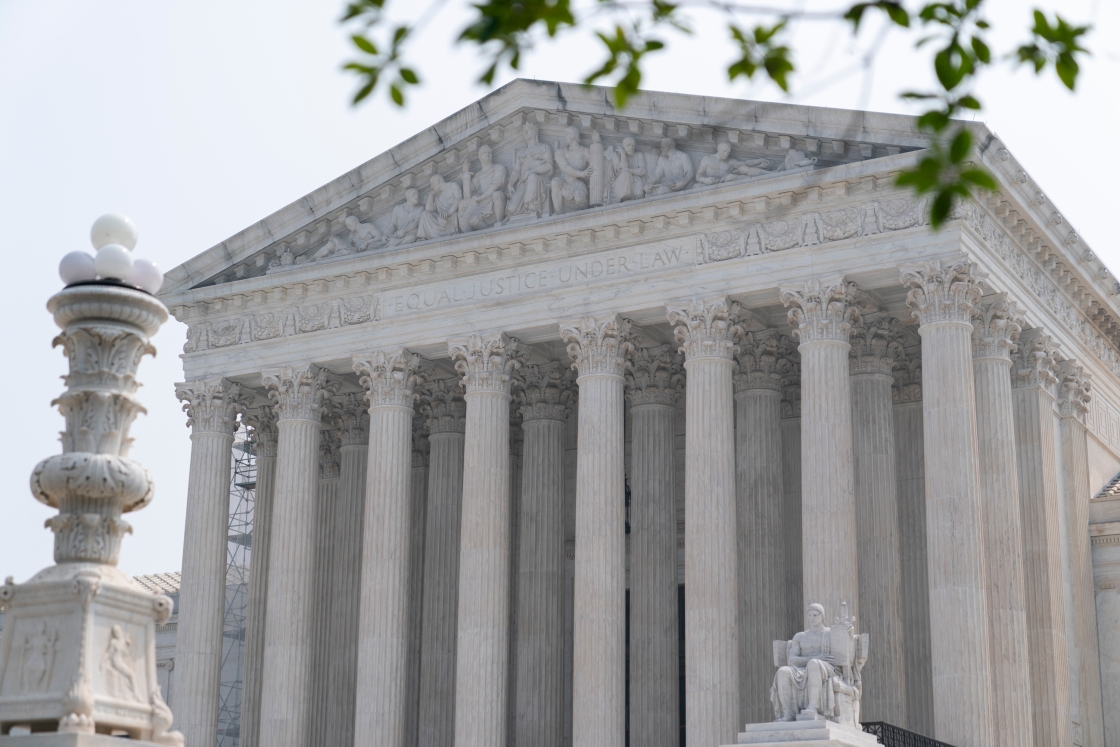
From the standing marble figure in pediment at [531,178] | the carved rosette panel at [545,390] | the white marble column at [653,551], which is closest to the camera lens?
the white marble column at [653,551]

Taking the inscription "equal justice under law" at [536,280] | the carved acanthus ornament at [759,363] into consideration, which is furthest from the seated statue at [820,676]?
the carved acanthus ornament at [759,363]

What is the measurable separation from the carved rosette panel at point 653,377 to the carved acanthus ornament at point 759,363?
202 centimetres

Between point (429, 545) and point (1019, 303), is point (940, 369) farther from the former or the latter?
point (429, 545)

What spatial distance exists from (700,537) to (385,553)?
29.4ft

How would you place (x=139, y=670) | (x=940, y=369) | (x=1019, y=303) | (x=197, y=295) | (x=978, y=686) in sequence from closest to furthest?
(x=139, y=670) → (x=978, y=686) → (x=940, y=369) → (x=1019, y=303) → (x=197, y=295)

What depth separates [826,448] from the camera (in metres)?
36.4

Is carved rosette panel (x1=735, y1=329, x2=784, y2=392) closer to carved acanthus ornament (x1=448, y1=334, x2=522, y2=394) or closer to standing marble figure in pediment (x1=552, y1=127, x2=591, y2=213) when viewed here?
standing marble figure in pediment (x1=552, y1=127, x2=591, y2=213)

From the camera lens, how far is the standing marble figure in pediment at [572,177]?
1615 inches

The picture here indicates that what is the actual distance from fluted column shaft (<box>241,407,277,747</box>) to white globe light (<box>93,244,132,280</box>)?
30.8 metres

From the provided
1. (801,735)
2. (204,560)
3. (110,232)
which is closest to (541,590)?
(204,560)

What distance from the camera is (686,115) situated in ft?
129

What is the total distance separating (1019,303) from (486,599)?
49.8 feet

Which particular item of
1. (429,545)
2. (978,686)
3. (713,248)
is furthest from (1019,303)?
(429,545)

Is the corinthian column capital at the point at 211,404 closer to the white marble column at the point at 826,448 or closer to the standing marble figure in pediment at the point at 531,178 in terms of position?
the standing marble figure in pediment at the point at 531,178
